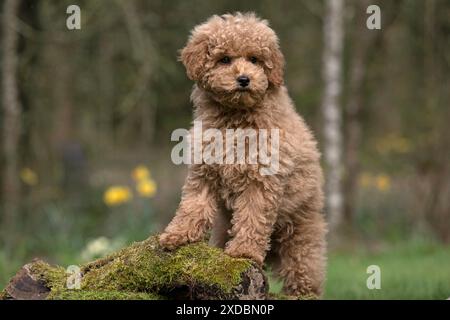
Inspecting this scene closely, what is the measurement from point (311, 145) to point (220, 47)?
976 millimetres

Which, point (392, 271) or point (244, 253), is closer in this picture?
point (244, 253)

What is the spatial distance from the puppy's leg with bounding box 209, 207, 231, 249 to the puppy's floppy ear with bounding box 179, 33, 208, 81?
0.98m

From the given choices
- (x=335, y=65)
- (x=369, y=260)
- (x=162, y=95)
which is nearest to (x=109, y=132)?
(x=162, y=95)

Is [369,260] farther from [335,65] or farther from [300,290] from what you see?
[300,290]

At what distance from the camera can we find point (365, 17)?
10320 mm

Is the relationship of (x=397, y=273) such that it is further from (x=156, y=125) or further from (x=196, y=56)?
(x=156, y=125)

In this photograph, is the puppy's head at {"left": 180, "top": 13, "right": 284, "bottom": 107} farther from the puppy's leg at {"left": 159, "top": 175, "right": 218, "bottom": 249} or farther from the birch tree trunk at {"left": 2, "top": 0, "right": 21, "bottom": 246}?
the birch tree trunk at {"left": 2, "top": 0, "right": 21, "bottom": 246}

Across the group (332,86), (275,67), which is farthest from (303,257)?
(332,86)

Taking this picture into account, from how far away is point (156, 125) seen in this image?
1488 cm

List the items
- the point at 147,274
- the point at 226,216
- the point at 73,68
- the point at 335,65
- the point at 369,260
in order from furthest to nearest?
1. the point at 73,68
2. the point at 335,65
3. the point at 369,260
4. the point at 226,216
5. the point at 147,274

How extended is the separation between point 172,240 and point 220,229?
669 millimetres

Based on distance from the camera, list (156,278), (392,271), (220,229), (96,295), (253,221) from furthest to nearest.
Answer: (392,271) → (220,229) → (253,221) → (156,278) → (96,295)
